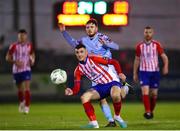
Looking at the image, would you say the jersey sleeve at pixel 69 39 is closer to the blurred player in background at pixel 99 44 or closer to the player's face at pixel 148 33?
the blurred player in background at pixel 99 44

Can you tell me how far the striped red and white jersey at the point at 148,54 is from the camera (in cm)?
1839

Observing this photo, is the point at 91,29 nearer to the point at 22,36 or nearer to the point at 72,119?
the point at 72,119

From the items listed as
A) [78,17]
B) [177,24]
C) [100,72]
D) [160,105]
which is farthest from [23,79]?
[177,24]

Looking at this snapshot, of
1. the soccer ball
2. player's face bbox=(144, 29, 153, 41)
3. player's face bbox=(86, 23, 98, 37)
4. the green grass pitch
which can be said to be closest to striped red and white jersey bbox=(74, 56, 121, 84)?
the soccer ball

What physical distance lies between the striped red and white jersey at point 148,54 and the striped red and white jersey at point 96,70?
3.93 meters

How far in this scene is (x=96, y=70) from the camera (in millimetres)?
14516

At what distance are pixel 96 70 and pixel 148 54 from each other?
170 inches

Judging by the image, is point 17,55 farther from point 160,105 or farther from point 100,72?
point 100,72

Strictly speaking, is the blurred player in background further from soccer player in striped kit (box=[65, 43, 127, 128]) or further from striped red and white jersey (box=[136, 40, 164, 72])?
striped red and white jersey (box=[136, 40, 164, 72])

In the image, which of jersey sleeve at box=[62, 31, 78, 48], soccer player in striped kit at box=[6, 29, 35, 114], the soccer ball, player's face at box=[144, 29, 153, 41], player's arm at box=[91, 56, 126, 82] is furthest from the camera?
soccer player in striped kit at box=[6, 29, 35, 114]

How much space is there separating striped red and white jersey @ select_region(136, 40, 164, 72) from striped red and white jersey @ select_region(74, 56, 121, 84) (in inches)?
155

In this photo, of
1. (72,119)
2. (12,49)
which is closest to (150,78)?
(72,119)

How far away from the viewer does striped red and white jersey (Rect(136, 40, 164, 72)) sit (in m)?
18.4

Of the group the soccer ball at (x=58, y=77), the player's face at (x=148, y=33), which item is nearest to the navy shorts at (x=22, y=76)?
the player's face at (x=148, y=33)
